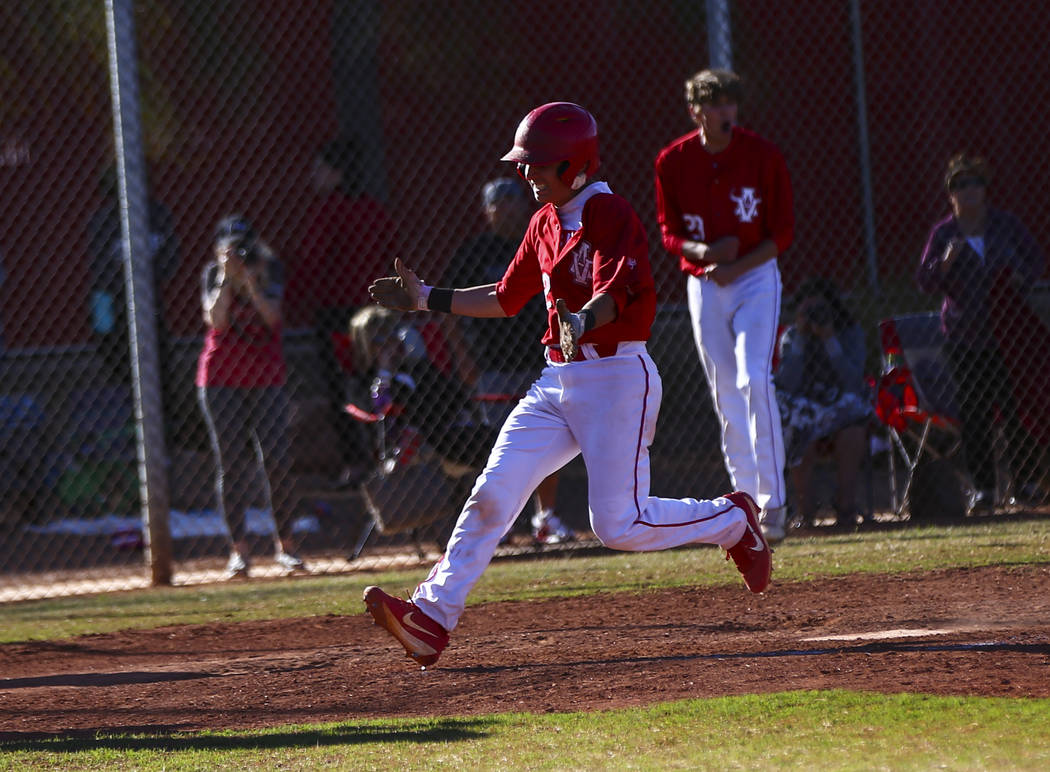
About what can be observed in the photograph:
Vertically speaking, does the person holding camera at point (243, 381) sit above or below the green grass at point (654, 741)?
below

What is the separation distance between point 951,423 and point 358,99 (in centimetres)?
Result: 578

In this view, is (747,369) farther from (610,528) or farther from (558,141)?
(558,141)

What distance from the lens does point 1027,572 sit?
6.58 m

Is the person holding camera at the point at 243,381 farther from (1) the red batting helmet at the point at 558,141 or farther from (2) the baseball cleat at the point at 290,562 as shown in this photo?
(1) the red batting helmet at the point at 558,141

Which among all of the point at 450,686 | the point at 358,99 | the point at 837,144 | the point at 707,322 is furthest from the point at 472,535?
the point at 837,144

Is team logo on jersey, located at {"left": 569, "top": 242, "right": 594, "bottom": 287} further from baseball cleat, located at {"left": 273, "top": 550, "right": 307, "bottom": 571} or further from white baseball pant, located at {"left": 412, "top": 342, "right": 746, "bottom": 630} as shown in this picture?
baseball cleat, located at {"left": 273, "top": 550, "right": 307, "bottom": 571}

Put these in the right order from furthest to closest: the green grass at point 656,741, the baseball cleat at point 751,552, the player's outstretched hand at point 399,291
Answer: the baseball cleat at point 751,552, the player's outstretched hand at point 399,291, the green grass at point 656,741

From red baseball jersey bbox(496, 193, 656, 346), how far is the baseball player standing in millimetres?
2129

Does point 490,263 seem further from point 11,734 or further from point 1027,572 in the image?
point 11,734

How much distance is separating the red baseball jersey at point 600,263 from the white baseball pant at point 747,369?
2130 mm

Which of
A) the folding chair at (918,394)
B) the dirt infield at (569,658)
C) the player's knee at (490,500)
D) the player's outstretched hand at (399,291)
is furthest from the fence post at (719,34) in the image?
the player's knee at (490,500)

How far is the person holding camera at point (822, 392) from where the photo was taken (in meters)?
8.84

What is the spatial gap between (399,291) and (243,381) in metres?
3.62

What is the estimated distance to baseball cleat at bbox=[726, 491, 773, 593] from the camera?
5.62 meters
